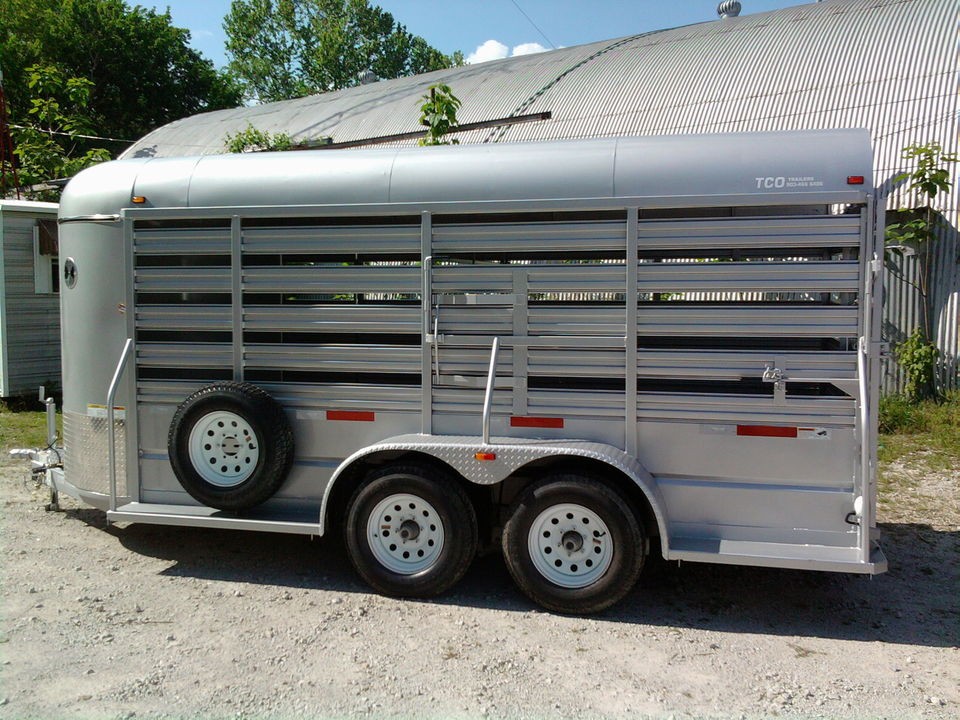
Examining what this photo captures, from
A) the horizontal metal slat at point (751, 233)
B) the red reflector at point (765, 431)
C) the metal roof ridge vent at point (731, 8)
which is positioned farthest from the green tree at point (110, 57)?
the red reflector at point (765, 431)

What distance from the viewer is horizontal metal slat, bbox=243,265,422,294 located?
206 inches

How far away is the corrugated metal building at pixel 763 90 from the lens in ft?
35.3

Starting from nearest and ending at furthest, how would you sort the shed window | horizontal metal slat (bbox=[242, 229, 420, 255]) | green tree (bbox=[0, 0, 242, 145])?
horizontal metal slat (bbox=[242, 229, 420, 255]) → the shed window → green tree (bbox=[0, 0, 242, 145])

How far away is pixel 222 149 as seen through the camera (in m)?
19.5

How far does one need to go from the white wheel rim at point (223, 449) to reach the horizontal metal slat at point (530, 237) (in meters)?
1.69

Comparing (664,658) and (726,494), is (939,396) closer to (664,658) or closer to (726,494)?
(726,494)

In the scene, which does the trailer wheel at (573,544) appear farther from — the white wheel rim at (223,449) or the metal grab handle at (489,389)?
the white wheel rim at (223,449)

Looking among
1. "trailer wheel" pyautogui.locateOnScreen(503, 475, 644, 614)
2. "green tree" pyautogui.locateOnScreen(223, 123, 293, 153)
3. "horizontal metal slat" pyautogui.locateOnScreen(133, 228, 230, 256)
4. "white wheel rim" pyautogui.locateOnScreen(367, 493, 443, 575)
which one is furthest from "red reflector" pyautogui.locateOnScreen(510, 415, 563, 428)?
"green tree" pyautogui.locateOnScreen(223, 123, 293, 153)

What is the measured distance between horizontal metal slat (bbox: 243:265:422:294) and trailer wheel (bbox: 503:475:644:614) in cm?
151

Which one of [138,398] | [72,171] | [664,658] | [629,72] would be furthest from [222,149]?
[664,658]

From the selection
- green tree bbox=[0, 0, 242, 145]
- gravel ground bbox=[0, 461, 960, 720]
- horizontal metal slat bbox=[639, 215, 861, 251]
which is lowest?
gravel ground bbox=[0, 461, 960, 720]

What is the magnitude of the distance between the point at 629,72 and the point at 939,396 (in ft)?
25.8

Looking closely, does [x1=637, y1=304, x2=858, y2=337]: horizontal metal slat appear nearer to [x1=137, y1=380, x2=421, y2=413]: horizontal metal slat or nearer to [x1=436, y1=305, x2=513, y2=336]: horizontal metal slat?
[x1=436, y1=305, x2=513, y2=336]: horizontal metal slat

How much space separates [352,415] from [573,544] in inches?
63.1
